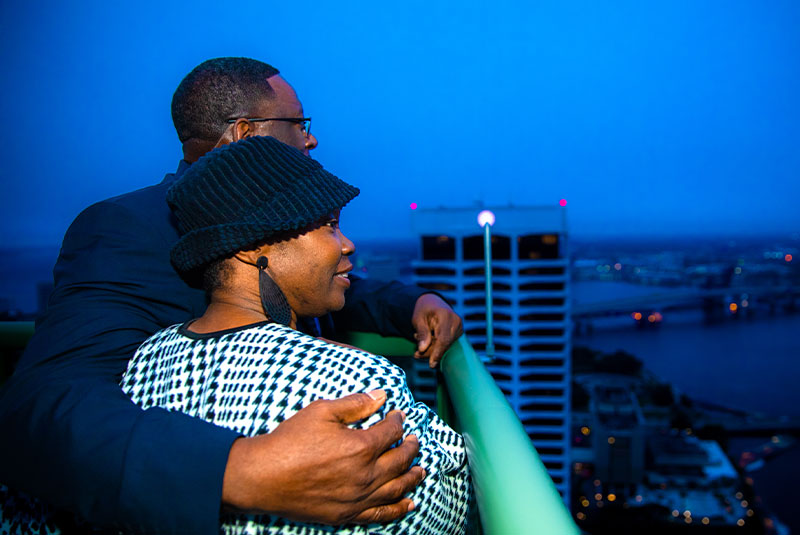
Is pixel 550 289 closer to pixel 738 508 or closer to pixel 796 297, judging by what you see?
pixel 738 508

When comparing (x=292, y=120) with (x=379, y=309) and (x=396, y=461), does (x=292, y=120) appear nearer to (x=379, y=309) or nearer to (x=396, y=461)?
(x=379, y=309)

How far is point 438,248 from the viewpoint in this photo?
8438 millimetres

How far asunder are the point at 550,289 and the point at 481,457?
7809 millimetres

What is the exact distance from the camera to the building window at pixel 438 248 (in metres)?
8.37

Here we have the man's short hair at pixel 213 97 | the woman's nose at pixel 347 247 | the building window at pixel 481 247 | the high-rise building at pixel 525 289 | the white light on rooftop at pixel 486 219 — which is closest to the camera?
the woman's nose at pixel 347 247

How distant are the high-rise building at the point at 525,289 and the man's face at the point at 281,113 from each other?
6335mm

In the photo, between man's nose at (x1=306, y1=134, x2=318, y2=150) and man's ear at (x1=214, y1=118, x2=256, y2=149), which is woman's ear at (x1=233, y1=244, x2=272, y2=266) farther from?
man's nose at (x1=306, y1=134, x2=318, y2=150)

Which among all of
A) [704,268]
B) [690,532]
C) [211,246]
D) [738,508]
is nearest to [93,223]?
[211,246]

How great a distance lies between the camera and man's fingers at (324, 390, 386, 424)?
0.63 metres

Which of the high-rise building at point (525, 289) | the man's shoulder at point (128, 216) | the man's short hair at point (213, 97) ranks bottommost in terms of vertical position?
the high-rise building at point (525, 289)

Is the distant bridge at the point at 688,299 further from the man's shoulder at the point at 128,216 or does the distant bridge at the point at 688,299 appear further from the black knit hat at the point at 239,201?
the black knit hat at the point at 239,201

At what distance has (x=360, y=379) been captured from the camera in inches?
27.7

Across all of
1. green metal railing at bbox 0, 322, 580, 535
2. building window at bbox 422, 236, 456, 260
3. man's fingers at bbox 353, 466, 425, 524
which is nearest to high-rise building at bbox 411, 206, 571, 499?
building window at bbox 422, 236, 456, 260

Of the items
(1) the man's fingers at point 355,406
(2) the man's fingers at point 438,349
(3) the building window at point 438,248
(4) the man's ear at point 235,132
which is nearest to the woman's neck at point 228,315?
(1) the man's fingers at point 355,406
